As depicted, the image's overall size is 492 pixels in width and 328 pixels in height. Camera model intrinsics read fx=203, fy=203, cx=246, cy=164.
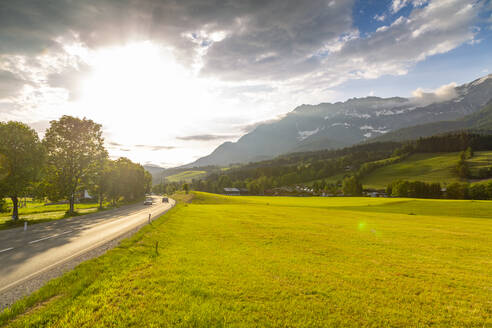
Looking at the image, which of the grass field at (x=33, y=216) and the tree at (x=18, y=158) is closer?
the grass field at (x=33, y=216)

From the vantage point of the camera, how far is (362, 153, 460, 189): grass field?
14200cm

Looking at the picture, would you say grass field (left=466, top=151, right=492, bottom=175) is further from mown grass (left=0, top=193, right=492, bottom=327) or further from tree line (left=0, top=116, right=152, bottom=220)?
tree line (left=0, top=116, right=152, bottom=220)

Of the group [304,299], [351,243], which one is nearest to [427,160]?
[351,243]

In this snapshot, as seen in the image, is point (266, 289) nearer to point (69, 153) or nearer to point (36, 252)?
point (36, 252)

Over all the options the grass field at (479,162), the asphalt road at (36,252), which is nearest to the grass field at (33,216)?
the asphalt road at (36,252)

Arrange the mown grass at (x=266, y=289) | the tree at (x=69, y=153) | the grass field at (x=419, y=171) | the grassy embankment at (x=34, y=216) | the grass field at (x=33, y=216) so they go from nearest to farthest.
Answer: the mown grass at (x=266, y=289)
the grassy embankment at (x=34, y=216)
the grass field at (x=33, y=216)
the tree at (x=69, y=153)
the grass field at (x=419, y=171)

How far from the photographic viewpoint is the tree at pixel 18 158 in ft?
90.8

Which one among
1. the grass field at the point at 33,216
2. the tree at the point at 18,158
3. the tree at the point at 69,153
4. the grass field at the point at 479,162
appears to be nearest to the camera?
the grass field at the point at 33,216

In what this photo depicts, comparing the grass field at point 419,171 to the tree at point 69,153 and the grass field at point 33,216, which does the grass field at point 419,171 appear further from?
the grass field at point 33,216

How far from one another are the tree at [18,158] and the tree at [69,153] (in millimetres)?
9361

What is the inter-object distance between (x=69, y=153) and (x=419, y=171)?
207 metres

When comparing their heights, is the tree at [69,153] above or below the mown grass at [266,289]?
above

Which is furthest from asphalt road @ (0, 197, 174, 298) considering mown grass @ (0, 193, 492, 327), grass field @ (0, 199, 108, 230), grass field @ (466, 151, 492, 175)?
grass field @ (466, 151, 492, 175)

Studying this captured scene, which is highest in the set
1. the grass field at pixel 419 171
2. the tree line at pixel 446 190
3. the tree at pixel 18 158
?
the tree at pixel 18 158
